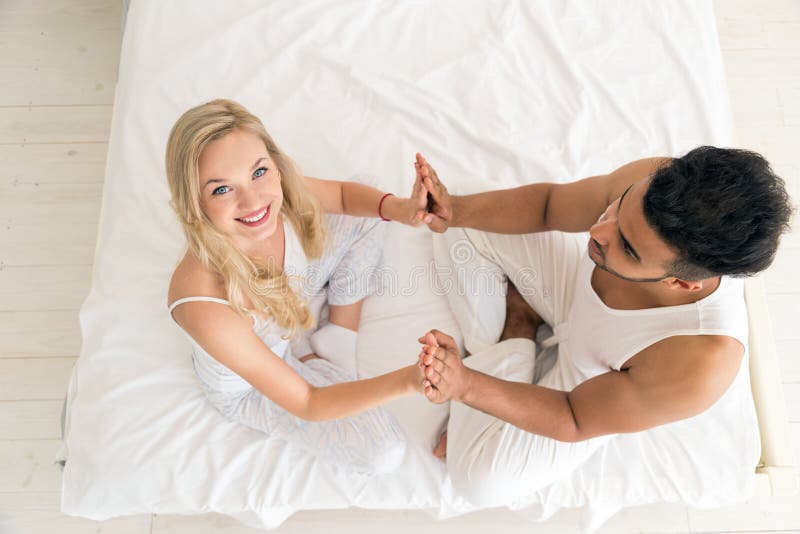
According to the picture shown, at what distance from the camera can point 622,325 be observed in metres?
1.17

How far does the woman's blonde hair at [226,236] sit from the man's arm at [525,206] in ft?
0.89

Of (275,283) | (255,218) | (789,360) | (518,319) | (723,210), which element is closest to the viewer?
(723,210)

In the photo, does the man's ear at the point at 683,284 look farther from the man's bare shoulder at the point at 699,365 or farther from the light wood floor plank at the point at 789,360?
the light wood floor plank at the point at 789,360

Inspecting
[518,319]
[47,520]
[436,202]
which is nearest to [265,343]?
[436,202]

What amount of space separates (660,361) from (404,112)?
0.89 metres

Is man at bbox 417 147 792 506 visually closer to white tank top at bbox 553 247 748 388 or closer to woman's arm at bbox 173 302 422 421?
white tank top at bbox 553 247 748 388

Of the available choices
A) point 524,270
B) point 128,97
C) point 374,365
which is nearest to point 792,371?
point 524,270

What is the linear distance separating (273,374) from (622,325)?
26.6 inches

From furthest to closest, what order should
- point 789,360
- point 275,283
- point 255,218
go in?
point 789,360 → point 275,283 → point 255,218

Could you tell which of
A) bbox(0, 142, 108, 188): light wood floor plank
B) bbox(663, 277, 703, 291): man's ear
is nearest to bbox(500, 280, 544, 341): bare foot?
A: bbox(663, 277, 703, 291): man's ear

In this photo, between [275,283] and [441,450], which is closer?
[275,283]

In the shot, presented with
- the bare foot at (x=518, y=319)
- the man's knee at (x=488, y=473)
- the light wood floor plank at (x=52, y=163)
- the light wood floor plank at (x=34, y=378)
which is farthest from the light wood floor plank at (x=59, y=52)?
the man's knee at (x=488, y=473)

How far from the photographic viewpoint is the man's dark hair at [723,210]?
0.86 meters

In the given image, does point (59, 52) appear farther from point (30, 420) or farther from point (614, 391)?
point (614, 391)
